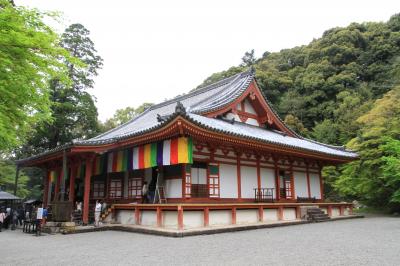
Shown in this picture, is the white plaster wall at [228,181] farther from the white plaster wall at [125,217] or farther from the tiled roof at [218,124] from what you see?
the white plaster wall at [125,217]

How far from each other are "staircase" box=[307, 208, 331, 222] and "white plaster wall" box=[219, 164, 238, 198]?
15.3 ft

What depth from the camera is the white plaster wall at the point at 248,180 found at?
18.4 meters

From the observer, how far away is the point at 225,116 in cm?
2084

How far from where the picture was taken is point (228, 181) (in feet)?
57.8

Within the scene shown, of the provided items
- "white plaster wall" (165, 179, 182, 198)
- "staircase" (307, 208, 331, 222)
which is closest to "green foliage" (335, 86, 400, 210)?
"staircase" (307, 208, 331, 222)

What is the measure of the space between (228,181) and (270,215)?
2791 mm

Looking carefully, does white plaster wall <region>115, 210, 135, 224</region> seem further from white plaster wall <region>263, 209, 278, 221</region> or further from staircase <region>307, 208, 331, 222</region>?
staircase <region>307, 208, 331, 222</region>

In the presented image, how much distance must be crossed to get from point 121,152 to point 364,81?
4809 centimetres

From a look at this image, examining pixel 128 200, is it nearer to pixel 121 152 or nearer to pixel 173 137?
pixel 121 152

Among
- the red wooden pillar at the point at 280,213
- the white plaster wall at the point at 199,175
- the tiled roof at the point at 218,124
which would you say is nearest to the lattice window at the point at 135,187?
the tiled roof at the point at 218,124

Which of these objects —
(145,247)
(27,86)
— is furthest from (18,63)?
(145,247)

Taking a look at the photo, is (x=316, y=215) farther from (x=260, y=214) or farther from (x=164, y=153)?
(x=164, y=153)

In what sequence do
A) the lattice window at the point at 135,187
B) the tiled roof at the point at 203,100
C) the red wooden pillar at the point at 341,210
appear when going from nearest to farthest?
the lattice window at the point at 135,187
the tiled roof at the point at 203,100
the red wooden pillar at the point at 341,210

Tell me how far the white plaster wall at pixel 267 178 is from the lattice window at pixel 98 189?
9.73m
